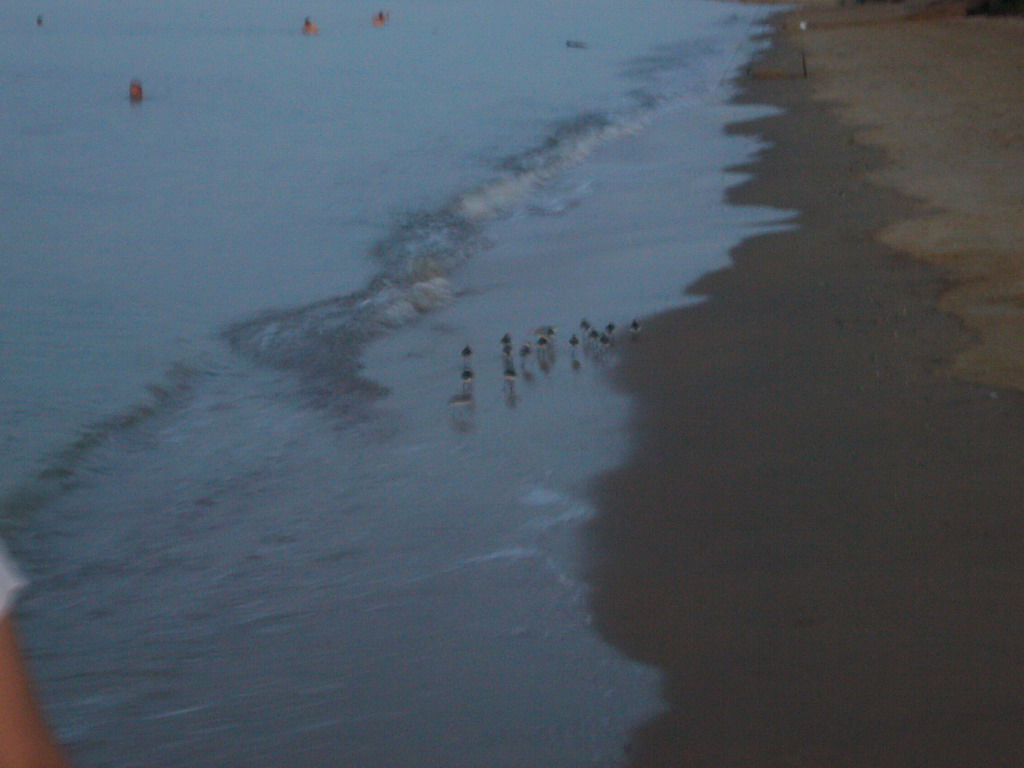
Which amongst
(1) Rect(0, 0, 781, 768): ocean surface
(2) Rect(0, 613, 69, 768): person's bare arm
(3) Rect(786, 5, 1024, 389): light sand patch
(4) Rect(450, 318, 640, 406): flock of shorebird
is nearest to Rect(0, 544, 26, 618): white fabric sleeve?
(2) Rect(0, 613, 69, 768): person's bare arm

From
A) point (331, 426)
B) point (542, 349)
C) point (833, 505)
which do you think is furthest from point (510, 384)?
point (833, 505)

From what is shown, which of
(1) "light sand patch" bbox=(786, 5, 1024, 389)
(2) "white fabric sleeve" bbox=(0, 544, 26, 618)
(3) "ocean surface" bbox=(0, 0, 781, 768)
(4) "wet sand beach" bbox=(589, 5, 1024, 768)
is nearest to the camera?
(2) "white fabric sleeve" bbox=(0, 544, 26, 618)

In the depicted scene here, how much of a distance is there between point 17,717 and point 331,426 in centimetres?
603

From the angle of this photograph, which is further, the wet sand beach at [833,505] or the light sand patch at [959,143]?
the light sand patch at [959,143]

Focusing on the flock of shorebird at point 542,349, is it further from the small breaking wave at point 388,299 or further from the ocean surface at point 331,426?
the small breaking wave at point 388,299

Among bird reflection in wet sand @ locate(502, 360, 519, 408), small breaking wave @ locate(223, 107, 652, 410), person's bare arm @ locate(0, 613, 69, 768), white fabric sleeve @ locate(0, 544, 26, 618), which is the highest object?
white fabric sleeve @ locate(0, 544, 26, 618)

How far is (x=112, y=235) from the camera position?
1459cm

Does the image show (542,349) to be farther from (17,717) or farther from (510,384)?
(17,717)

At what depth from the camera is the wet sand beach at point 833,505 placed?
4.25m

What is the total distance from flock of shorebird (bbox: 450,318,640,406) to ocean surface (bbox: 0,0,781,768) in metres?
0.03

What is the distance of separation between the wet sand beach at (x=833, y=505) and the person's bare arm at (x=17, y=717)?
8.46ft

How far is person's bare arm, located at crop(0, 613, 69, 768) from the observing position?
5.61 feet

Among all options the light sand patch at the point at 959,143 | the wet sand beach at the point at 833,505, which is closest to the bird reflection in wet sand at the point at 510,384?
the wet sand beach at the point at 833,505

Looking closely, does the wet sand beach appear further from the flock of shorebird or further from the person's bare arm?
the person's bare arm
